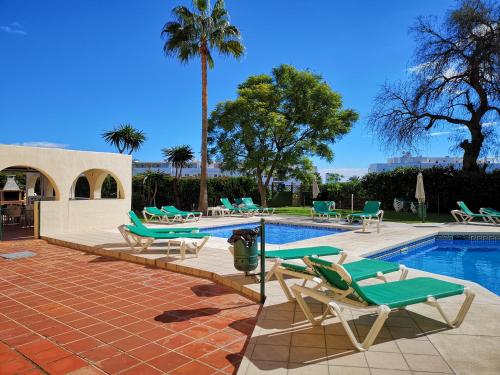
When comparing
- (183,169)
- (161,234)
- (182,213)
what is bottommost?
(161,234)

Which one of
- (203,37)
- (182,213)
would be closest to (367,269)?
(182,213)

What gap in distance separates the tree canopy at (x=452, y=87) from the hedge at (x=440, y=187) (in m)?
2.15

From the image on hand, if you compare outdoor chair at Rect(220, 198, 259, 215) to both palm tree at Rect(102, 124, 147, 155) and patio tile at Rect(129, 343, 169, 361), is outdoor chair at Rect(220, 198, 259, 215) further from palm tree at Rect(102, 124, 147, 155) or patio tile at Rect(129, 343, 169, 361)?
patio tile at Rect(129, 343, 169, 361)

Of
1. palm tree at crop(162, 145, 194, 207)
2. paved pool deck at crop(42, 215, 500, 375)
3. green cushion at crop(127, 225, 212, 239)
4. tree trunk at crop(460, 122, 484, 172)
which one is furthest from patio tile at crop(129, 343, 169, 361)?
tree trunk at crop(460, 122, 484, 172)

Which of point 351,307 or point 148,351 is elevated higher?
point 351,307

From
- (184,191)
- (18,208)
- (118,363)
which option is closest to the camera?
(118,363)

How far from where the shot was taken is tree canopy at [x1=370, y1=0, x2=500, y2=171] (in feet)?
62.1

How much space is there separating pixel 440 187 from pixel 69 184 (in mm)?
17545

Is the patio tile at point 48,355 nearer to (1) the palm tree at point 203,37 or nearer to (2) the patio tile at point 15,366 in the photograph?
(2) the patio tile at point 15,366

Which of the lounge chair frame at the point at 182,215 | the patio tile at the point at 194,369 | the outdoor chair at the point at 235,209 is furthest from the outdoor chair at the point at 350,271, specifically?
the outdoor chair at the point at 235,209

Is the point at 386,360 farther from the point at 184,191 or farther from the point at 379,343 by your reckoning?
the point at 184,191

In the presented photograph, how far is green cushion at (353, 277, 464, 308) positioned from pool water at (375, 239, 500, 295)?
12.4ft

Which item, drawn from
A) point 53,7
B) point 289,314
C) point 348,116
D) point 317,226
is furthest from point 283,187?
point 289,314

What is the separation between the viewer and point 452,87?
20.2 metres
